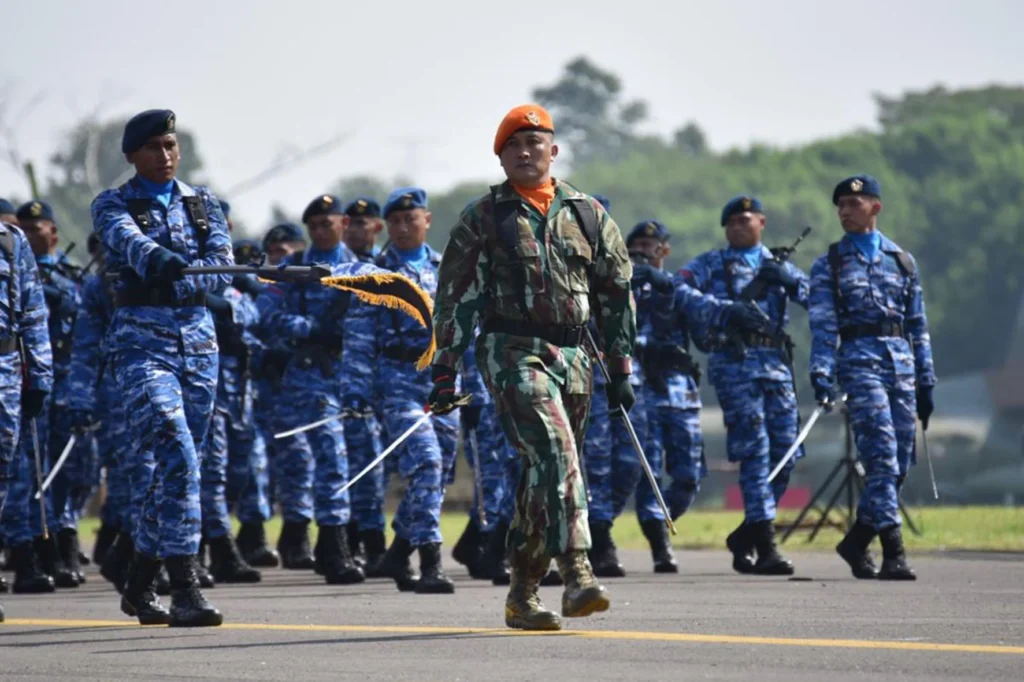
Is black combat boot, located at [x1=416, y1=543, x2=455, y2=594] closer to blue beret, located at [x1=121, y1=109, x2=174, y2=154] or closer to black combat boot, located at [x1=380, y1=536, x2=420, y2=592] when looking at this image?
black combat boot, located at [x1=380, y1=536, x2=420, y2=592]

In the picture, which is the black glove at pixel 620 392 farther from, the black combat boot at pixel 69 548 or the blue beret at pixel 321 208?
the black combat boot at pixel 69 548

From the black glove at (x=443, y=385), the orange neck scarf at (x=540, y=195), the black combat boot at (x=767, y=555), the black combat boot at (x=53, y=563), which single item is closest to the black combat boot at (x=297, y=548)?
the black combat boot at (x=53, y=563)

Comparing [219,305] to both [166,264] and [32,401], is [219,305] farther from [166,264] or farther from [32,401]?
[166,264]

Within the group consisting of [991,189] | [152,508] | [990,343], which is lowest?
[152,508]

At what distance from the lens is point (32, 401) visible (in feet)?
36.0

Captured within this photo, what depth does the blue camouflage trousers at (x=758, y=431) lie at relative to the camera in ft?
46.7

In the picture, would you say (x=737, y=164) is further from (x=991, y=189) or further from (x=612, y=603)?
→ (x=612, y=603)

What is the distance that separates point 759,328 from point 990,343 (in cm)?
5539

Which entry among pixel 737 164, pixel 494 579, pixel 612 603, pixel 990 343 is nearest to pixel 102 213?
pixel 612 603

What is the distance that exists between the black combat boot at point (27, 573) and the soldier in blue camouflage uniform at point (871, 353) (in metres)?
5.05

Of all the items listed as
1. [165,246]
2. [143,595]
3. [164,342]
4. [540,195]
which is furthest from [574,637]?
[165,246]

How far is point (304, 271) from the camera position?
31.7ft

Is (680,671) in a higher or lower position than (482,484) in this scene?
lower

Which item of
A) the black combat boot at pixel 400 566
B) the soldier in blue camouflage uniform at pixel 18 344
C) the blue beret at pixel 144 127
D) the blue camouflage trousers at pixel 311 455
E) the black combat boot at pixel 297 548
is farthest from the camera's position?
the black combat boot at pixel 297 548
